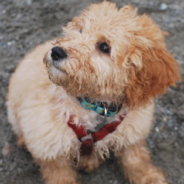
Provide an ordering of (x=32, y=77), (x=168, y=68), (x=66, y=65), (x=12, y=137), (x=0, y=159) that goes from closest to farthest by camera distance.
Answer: (x=66, y=65)
(x=168, y=68)
(x=32, y=77)
(x=0, y=159)
(x=12, y=137)

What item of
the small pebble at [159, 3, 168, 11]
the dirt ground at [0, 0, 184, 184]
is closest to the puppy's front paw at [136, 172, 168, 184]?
the dirt ground at [0, 0, 184, 184]

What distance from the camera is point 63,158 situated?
2.58 m

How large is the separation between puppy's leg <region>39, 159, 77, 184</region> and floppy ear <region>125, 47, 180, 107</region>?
96 cm

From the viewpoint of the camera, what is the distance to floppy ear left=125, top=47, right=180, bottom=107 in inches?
75.7

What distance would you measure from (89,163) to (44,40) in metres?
2.09

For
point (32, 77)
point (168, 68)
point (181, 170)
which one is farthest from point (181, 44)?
point (32, 77)

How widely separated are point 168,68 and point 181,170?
1453 mm

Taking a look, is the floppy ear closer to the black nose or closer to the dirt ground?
the black nose

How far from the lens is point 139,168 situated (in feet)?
9.27

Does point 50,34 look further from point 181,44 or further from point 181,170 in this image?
point 181,170

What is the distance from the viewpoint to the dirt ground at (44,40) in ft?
9.82

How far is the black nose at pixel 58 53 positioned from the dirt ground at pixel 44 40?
1.62m

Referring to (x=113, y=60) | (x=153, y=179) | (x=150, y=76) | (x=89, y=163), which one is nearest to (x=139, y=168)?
(x=153, y=179)

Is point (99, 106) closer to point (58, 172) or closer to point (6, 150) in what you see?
point (58, 172)
